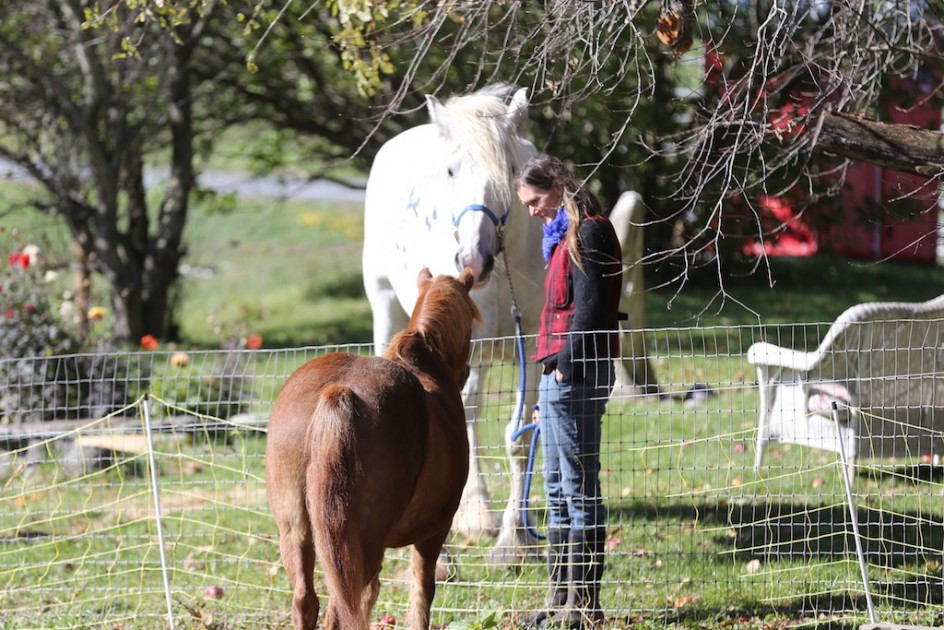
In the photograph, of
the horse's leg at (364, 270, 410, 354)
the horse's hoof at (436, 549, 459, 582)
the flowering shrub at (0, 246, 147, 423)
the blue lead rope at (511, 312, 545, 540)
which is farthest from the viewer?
the flowering shrub at (0, 246, 147, 423)

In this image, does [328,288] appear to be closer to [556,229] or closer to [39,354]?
[39,354]

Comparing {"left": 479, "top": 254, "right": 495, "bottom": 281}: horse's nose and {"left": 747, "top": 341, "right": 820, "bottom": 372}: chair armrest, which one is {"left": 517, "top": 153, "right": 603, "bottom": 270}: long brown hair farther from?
{"left": 747, "top": 341, "right": 820, "bottom": 372}: chair armrest

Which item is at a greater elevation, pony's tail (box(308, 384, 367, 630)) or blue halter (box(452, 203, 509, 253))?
blue halter (box(452, 203, 509, 253))

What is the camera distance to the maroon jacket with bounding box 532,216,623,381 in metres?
4.49

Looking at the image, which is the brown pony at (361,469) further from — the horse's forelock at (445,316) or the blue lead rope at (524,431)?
the blue lead rope at (524,431)

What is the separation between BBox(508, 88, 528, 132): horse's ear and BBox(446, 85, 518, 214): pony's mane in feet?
0.11

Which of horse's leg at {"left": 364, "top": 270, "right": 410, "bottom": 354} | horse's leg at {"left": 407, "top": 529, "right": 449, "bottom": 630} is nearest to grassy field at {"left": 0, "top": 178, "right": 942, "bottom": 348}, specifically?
horse's leg at {"left": 364, "top": 270, "right": 410, "bottom": 354}

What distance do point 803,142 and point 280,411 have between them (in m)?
2.27

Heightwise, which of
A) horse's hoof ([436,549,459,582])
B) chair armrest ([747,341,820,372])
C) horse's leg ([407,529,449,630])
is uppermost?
chair armrest ([747,341,820,372])

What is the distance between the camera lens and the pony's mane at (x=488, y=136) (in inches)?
211

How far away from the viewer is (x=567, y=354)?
4.52 m

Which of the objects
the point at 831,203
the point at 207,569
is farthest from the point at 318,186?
the point at 207,569

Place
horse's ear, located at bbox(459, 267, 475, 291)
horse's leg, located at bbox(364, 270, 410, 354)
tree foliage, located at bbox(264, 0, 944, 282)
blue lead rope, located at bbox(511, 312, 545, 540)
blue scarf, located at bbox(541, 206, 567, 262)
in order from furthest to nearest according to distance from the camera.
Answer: horse's leg, located at bbox(364, 270, 410, 354) → blue lead rope, located at bbox(511, 312, 545, 540) → blue scarf, located at bbox(541, 206, 567, 262) → horse's ear, located at bbox(459, 267, 475, 291) → tree foliage, located at bbox(264, 0, 944, 282)

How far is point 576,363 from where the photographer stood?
4535 mm
